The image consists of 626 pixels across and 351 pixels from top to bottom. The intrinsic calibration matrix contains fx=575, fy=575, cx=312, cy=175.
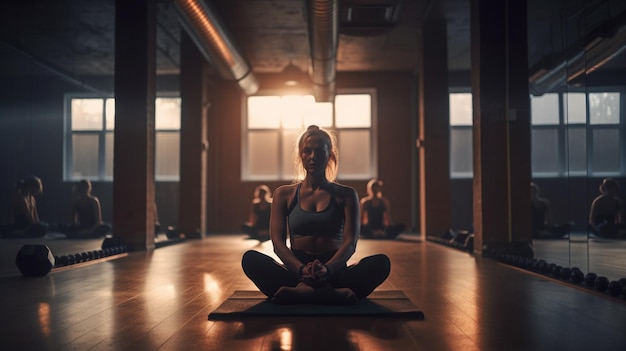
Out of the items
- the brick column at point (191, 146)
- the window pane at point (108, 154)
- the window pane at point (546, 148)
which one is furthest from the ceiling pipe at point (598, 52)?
the window pane at point (108, 154)

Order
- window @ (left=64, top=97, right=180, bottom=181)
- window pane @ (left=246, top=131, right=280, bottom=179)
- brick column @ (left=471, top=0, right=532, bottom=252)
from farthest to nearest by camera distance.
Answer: window @ (left=64, top=97, right=180, bottom=181) → window pane @ (left=246, top=131, right=280, bottom=179) → brick column @ (left=471, top=0, right=532, bottom=252)

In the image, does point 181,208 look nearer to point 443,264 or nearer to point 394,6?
point 394,6

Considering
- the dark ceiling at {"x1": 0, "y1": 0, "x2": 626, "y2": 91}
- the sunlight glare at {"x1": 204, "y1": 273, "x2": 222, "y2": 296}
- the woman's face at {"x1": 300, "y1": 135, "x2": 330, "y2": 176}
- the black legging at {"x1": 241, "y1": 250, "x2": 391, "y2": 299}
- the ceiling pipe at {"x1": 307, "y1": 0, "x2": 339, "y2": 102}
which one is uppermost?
the dark ceiling at {"x1": 0, "y1": 0, "x2": 626, "y2": 91}

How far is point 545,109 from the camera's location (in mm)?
14852

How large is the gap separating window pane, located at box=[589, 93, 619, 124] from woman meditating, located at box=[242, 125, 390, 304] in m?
2.43

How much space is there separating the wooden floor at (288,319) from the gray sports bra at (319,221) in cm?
61

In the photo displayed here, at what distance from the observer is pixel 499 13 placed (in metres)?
7.18

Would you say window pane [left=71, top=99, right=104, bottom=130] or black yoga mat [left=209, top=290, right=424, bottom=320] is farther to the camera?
window pane [left=71, top=99, right=104, bottom=130]

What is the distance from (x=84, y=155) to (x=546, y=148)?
479 inches

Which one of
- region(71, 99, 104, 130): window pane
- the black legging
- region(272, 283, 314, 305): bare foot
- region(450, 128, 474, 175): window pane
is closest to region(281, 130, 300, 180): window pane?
region(450, 128, 474, 175): window pane

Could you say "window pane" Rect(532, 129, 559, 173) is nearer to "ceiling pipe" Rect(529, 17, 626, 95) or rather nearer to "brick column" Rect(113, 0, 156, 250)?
"ceiling pipe" Rect(529, 17, 626, 95)

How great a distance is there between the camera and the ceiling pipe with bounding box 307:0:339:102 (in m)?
7.01

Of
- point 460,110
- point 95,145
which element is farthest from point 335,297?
point 95,145

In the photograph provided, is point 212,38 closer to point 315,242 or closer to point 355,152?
point 315,242
